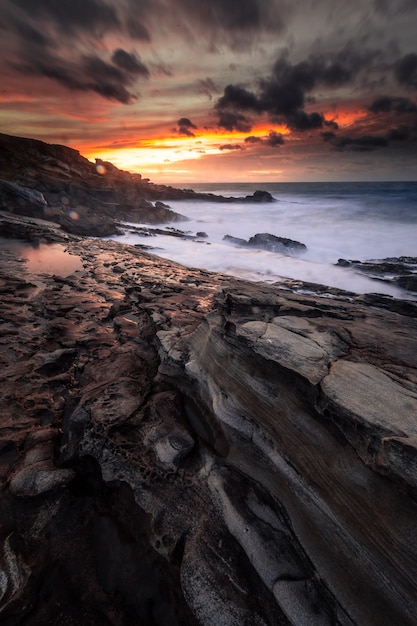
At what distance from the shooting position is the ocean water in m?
13.9

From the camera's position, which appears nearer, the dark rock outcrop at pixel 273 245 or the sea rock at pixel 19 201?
the sea rock at pixel 19 201

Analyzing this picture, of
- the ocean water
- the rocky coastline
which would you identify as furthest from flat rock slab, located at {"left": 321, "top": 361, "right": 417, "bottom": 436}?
the ocean water

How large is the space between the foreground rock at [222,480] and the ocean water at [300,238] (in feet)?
28.4

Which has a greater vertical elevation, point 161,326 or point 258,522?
point 161,326

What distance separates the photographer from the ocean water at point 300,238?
13.9 m

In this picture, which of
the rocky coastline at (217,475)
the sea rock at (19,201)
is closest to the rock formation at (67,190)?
the sea rock at (19,201)

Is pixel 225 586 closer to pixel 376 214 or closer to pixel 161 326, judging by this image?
pixel 161 326

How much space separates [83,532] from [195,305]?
5.04 m

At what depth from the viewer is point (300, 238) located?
3012 cm

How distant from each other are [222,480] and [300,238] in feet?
98.1

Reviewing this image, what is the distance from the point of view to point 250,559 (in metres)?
2.84

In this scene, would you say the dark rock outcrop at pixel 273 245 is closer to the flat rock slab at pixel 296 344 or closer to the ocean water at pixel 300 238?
the ocean water at pixel 300 238

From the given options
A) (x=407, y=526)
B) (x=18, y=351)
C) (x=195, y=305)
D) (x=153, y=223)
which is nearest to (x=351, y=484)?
(x=407, y=526)

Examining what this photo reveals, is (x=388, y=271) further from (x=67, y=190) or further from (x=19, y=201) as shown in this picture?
(x=67, y=190)
